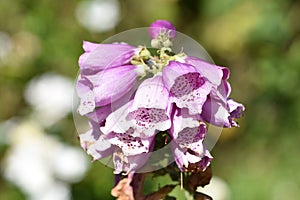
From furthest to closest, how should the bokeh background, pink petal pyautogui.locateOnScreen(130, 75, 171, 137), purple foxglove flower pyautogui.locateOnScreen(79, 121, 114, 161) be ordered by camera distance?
the bokeh background → purple foxglove flower pyautogui.locateOnScreen(79, 121, 114, 161) → pink petal pyautogui.locateOnScreen(130, 75, 171, 137)

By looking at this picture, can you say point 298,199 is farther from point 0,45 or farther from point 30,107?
point 0,45

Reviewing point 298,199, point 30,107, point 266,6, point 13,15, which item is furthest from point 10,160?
point 266,6

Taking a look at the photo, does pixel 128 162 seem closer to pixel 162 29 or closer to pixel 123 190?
pixel 123 190

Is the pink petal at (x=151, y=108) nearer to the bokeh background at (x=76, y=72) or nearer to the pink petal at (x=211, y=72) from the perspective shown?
the pink petal at (x=211, y=72)

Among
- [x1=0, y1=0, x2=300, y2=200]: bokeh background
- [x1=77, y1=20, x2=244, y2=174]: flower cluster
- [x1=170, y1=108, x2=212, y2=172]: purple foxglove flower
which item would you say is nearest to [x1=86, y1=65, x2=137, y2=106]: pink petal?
[x1=77, y1=20, x2=244, y2=174]: flower cluster

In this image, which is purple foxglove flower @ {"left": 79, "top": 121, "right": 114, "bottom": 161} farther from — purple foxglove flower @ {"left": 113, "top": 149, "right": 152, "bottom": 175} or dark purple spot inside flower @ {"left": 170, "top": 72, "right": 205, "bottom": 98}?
dark purple spot inside flower @ {"left": 170, "top": 72, "right": 205, "bottom": 98}

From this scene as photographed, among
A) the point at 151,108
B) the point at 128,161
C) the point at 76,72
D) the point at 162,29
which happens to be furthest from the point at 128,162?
the point at 76,72
